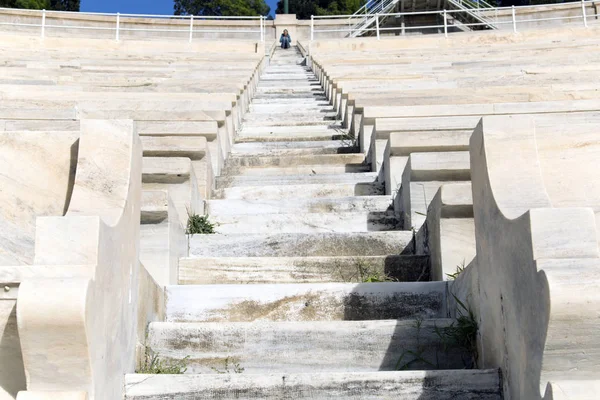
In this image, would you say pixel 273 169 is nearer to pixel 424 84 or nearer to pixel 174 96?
pixel 174 96

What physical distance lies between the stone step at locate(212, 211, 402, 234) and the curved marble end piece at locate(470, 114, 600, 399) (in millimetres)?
1601

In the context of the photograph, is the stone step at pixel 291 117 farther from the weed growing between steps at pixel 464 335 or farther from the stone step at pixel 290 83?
the weed growing between steps at pixel 464 335

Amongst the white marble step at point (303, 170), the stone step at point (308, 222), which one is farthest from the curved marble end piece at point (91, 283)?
the white marble step at point (303, 170)

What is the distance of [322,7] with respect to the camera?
41.9 meters

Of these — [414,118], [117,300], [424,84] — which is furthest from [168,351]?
[424,84]

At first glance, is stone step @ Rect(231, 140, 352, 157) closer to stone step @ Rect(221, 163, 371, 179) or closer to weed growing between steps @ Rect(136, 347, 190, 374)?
stone step @ Rect(221, 163, 371, 179)

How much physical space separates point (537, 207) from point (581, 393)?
602 mm

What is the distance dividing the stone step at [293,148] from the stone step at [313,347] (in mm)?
3179

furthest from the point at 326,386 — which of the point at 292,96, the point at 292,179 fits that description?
the point at 292,96

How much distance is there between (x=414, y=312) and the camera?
3.26 metres

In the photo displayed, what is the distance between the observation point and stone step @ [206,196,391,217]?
4.61m

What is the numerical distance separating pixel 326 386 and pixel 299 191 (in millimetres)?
2540

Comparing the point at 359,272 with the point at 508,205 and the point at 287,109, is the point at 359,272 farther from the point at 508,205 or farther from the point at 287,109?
the point at 287,109

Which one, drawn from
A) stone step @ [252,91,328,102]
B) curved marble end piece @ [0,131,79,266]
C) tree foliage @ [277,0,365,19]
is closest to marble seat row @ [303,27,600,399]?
curved marble end piece @ [0,131,79,266]
